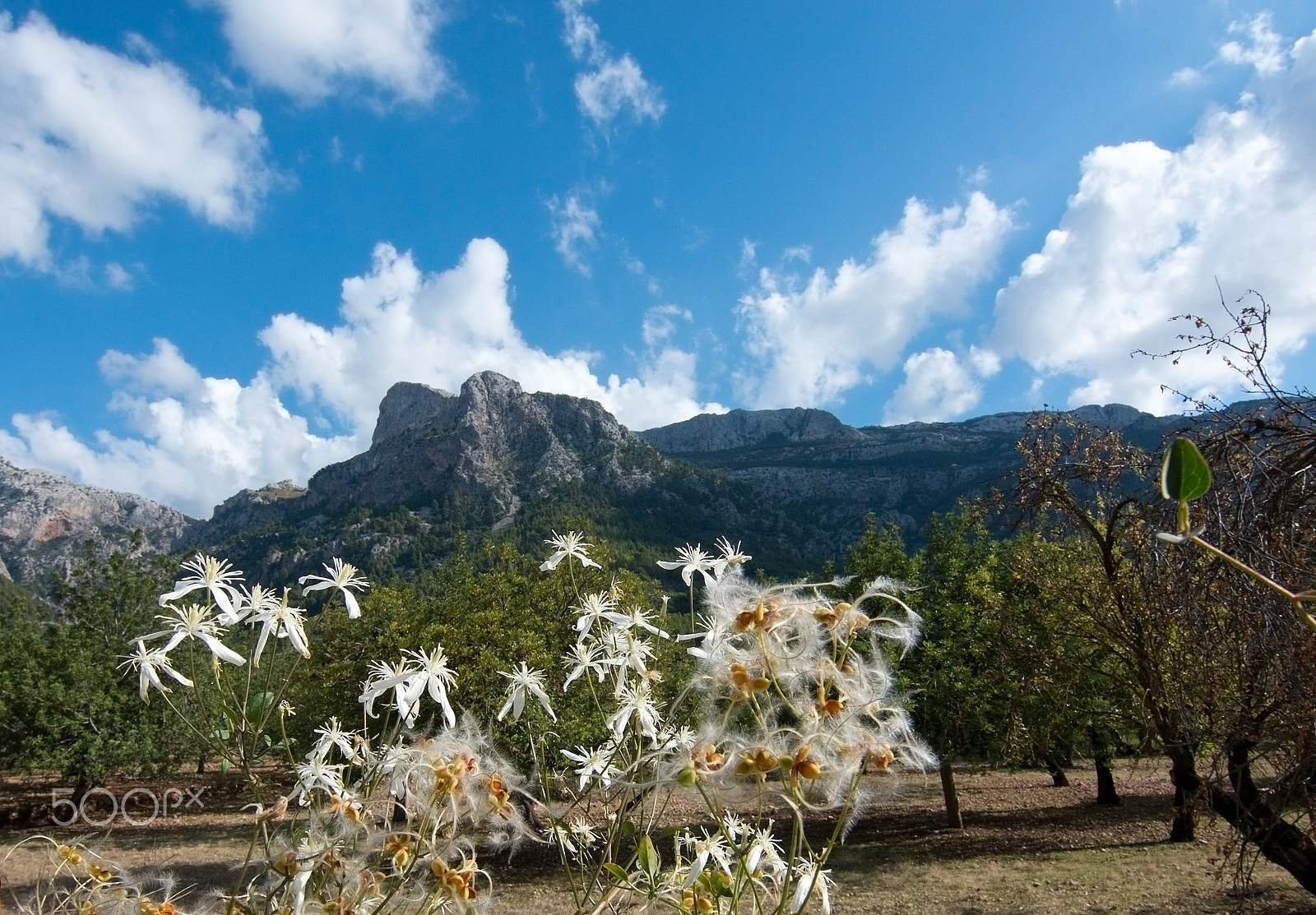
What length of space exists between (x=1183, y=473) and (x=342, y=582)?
147cm

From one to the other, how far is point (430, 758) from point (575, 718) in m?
12.1

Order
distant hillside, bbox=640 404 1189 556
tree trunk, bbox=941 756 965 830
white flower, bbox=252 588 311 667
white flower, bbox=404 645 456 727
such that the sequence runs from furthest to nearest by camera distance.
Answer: distant hillside, bbox=640 404 1189 556 < tree trunk, bbox=941 756 965 830 < white flower, bbox=404 645 456 727 < white flower, bbox=252 588 311 667

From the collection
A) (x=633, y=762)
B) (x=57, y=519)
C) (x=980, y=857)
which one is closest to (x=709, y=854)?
(x=633, y=762)

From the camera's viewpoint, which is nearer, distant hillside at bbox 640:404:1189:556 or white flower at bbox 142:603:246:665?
white flower at bbox 142:603:246:665

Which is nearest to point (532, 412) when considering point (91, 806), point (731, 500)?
point (731, 500)

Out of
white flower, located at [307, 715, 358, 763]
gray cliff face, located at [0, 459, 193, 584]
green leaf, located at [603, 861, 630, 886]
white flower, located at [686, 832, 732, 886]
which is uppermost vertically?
gray cliff face, located at [0, 459, 193, 584]

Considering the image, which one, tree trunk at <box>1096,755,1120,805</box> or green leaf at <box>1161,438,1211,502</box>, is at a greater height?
green leaf at <box>1161,438,1211,502</box>

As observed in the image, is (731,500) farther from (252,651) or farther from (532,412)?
(252,651)

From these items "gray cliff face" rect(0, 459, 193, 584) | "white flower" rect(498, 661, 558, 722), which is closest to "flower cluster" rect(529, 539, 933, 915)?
"white flower" rect(498, 661, 558, 722)

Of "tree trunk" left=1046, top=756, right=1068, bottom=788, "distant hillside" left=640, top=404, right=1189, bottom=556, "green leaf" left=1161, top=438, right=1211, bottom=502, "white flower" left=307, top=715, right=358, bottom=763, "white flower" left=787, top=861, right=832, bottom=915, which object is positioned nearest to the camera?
"green leaf" left=1161, top=438, right=1211, bottom=502

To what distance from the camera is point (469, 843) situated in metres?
1.34

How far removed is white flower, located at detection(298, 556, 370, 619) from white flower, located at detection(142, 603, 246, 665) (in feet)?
0.53

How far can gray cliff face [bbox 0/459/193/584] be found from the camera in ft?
415

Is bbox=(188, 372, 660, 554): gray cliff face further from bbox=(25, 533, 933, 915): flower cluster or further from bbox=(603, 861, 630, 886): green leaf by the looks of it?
bbox=(603, 861, 630, 886): green leaf
